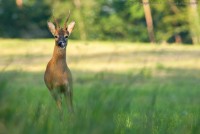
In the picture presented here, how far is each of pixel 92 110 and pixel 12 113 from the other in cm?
49

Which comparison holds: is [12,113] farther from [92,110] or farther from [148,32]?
[148,32]

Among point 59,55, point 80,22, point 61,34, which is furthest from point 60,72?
point 80,22

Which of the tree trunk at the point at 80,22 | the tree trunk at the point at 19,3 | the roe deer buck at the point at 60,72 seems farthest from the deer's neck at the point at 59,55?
the tree trunk at the point at 19,3

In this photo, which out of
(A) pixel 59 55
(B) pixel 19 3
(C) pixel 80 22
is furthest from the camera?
(B) pixel 19 3

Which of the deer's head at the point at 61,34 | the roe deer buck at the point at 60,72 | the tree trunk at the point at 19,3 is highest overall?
the deer's head at the point at 61,34

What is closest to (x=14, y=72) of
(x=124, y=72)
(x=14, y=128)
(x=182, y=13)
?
(x=14, y=128)

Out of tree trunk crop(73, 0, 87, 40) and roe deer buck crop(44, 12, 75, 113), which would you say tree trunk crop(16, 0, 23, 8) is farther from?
roe deer buck crop(44, 12, 75, 113)

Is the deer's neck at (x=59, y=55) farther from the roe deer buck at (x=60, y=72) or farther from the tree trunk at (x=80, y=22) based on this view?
the tree trunk at (x=80, y=22)

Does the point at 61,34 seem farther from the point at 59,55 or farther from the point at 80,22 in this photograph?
the point at 80,22

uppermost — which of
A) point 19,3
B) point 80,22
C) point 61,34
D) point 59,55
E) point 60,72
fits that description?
point 61,34

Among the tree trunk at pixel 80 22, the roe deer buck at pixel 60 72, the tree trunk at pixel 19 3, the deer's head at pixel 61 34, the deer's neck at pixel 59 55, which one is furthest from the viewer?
the tree trunk at pixel 19 3

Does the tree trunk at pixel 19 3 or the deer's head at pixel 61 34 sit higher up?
the deer's head at pixel 61 34

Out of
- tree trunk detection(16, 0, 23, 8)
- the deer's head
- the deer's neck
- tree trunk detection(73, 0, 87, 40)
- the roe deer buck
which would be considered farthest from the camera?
tree trunk detection(16, 0, 23, 8)

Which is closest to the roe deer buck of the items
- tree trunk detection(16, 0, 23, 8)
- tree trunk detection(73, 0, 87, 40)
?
tree trunk detection(73, 0, 87, 40)
